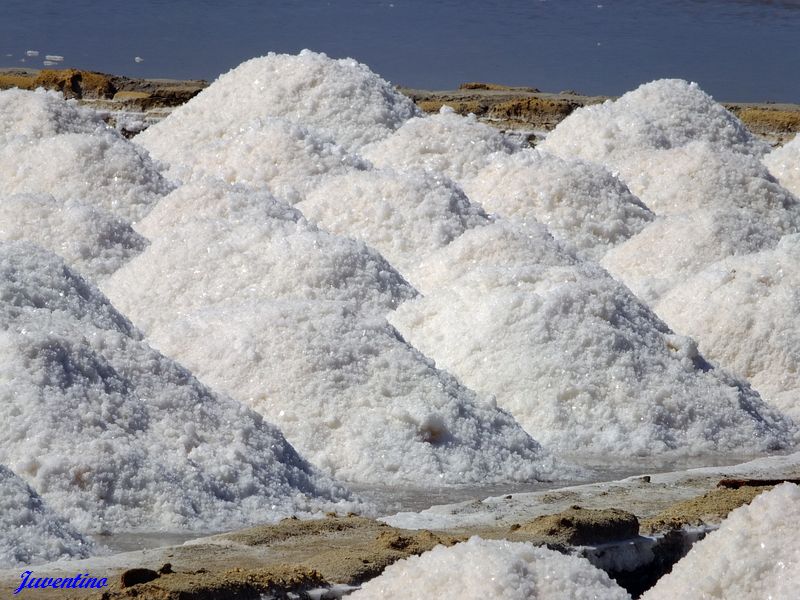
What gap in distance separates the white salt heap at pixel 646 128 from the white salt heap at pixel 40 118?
263cm

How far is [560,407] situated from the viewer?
5.25 meters

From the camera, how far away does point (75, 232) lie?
248 inches

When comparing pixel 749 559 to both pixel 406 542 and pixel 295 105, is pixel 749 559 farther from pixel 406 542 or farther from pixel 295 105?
pixel 295 105

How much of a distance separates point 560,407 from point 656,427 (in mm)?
340

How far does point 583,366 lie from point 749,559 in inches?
106

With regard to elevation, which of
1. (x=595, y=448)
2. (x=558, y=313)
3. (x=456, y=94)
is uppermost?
(x=456, y=94)

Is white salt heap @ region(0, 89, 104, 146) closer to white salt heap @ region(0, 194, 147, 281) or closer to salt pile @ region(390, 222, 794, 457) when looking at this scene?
white salt heap @ region(0, 194, 147, 281)

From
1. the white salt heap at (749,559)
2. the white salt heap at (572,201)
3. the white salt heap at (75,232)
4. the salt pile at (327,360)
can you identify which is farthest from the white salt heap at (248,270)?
the white salt heap at (749,559)

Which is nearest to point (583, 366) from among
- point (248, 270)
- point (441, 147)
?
point (248, 270)

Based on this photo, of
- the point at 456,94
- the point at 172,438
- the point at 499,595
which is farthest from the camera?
the point at 456,94

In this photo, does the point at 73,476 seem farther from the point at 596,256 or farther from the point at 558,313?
the point at 596,256

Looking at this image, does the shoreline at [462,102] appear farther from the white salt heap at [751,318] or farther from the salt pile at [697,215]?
the white salt heap at [751,318]

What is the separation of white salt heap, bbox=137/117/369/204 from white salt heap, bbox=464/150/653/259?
2.49 ft

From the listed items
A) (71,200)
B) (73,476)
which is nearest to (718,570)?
(73,476)
